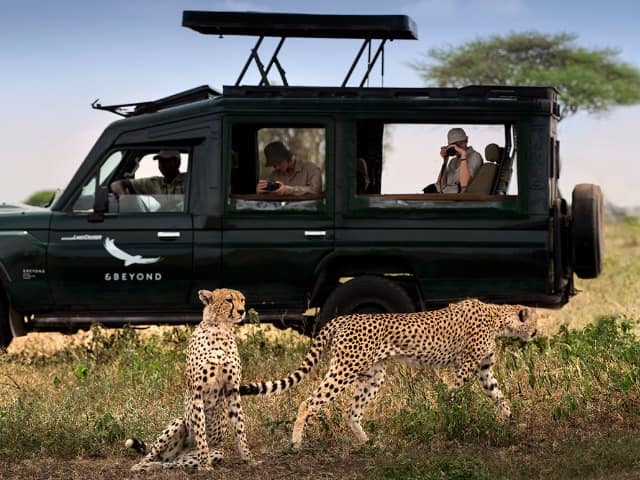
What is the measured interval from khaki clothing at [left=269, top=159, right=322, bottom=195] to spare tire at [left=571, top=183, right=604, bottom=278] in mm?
1848

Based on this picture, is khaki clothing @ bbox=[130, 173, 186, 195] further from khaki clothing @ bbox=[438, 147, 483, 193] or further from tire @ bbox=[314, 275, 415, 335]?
khaki clothing @ bbox=[438, 147, 483, 193]

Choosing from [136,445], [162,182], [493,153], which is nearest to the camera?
[136,445]

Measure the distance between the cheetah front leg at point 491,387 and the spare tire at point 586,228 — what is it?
5.80 feet

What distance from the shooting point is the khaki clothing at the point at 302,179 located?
9.12 meters

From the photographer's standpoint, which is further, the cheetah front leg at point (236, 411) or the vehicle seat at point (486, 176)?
the vehicle seat at point (486, 176)

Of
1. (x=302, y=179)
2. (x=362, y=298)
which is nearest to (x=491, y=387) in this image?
(x=362, y=298)

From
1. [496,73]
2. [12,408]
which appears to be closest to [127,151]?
[12,408]

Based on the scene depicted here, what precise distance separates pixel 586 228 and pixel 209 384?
3.85 meters

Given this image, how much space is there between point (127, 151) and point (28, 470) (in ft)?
10.9

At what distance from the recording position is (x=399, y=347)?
281 inches

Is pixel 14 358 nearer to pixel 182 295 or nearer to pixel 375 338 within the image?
pixel 182 295

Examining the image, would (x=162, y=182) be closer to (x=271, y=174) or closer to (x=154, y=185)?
(x=154, y=185)

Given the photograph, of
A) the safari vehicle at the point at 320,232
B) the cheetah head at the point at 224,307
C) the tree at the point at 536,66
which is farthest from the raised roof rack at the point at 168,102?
the tree at the point at 536,66

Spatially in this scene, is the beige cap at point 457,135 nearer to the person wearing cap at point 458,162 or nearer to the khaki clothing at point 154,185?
the person wearing cap at point 458,162
